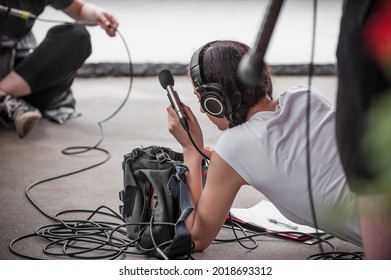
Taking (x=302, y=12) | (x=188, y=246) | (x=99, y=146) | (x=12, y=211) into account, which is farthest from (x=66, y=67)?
(x=302, y=12)

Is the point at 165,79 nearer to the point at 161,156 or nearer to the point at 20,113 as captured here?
the point at 161,156

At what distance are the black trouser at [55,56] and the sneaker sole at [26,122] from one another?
0.20m

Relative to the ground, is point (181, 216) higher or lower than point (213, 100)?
lower

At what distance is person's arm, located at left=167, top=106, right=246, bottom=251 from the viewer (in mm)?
1457

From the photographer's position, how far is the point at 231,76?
1.46 m

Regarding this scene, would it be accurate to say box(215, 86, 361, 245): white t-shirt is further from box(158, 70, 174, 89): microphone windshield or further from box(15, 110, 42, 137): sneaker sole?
box(15, 110, 42, 137): sneaker sole

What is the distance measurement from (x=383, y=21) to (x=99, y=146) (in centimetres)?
142

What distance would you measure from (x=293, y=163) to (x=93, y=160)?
0.91m

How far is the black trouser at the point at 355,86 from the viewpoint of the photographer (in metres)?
1.04

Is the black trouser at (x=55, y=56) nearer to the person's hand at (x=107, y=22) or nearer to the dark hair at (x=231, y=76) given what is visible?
the person's hand at (x=107, y=22)

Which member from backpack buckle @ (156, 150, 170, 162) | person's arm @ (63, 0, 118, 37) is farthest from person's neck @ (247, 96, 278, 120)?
person's arm @ (63, 0, 118, 37)

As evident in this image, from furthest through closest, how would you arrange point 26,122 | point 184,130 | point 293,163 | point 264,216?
1. point 26,122
2. point 264,216
3. point 184,130
4. point 293,163

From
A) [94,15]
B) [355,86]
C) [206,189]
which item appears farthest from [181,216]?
[94,15]

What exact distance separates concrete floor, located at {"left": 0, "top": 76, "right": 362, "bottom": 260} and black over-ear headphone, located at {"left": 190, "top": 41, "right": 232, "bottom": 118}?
0.31m
